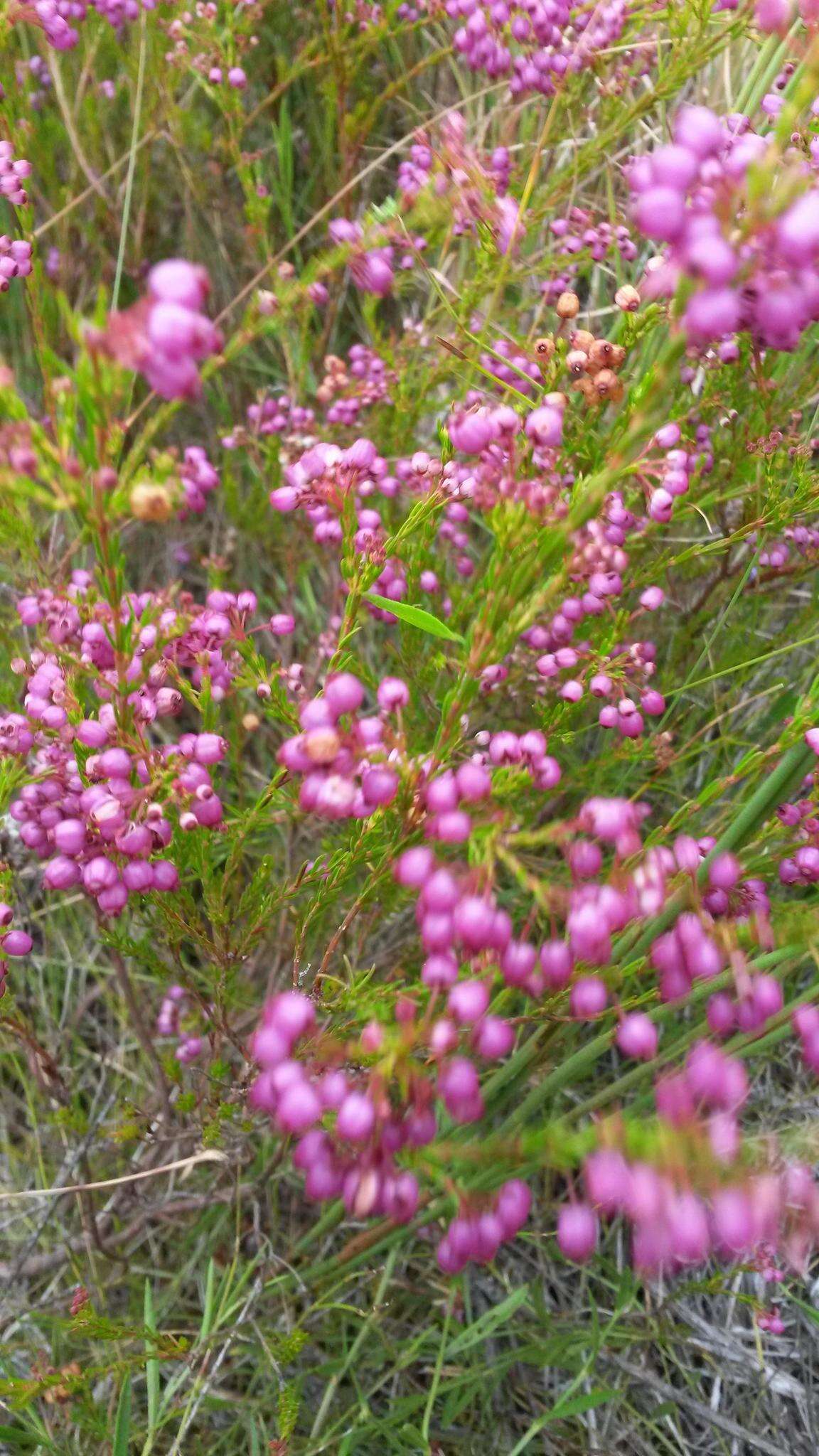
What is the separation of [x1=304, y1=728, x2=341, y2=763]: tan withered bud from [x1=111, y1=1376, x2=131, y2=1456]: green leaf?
106 centimetres

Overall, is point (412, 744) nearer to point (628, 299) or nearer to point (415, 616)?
point (415, 616)

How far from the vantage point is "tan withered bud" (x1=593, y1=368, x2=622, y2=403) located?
4.16 feet

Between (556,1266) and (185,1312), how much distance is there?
0.73 metres

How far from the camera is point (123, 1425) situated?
56.4 inches

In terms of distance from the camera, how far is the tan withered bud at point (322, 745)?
89 centimetres

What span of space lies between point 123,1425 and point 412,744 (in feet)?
3.36

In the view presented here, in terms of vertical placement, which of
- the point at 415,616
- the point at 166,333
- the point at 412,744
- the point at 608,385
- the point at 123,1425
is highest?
the point at 166,333

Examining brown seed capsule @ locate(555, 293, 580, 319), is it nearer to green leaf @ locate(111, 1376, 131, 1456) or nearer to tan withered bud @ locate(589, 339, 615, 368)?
tan withered bud @ locate(589, 339, 615, 368)

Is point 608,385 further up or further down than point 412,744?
further up

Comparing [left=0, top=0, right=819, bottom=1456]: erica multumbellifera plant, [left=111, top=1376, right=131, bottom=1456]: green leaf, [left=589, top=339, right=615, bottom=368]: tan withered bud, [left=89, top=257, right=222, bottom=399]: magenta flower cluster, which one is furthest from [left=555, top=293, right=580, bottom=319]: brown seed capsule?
[left=111, top=1376, right=131, bottom=1456]: green leaf

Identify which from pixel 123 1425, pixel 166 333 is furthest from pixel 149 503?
pixel 123 1425

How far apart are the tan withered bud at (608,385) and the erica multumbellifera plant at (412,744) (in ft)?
0.09

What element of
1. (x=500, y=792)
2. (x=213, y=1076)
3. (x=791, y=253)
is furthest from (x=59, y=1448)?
(x=791, y=253)

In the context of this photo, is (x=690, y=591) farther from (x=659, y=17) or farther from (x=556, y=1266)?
(x=556, y=1266)
